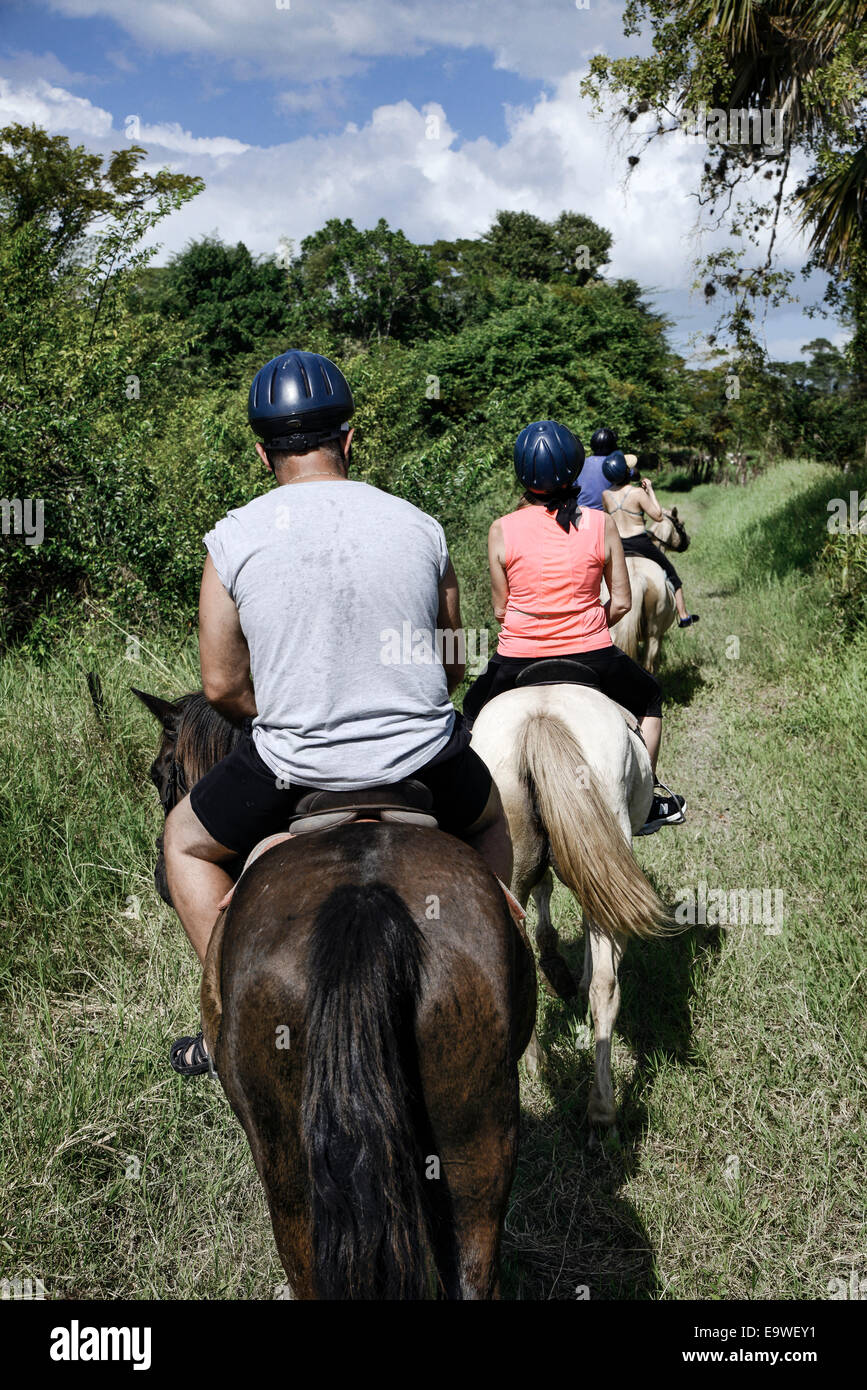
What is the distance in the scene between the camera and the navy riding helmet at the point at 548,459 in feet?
13.6

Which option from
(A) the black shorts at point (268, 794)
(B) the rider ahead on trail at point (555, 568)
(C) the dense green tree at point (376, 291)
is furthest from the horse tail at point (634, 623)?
(C) the dense green tree at point (376, 291)

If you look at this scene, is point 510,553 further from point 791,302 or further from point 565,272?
point 565,272

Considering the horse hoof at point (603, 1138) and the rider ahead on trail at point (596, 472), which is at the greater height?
the rider ahead on trail at point (596, 472)

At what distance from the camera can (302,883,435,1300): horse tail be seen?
166 cm

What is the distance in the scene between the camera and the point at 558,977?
450 centimetres

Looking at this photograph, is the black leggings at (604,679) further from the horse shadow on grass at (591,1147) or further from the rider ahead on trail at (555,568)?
the horse shadow on grass at (591,1147)

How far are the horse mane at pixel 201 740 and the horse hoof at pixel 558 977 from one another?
2.08 m

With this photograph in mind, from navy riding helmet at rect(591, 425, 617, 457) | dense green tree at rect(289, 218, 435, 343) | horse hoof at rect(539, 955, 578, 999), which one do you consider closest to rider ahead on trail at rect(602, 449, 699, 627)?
navy riding helmet at rect(591, 425, 617, 457)

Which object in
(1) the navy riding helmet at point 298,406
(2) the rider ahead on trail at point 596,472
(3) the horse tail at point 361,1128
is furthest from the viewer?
(2) the rider ahead on trail at point 596,472

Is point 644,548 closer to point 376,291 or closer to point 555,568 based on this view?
point 555,568

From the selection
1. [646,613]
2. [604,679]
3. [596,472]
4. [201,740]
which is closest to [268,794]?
[201,740]

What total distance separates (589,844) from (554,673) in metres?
0.88

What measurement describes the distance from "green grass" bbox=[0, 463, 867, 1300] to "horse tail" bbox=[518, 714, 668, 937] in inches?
31.8

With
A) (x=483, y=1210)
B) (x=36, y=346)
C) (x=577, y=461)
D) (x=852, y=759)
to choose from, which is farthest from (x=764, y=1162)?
(x=36, y=346)
